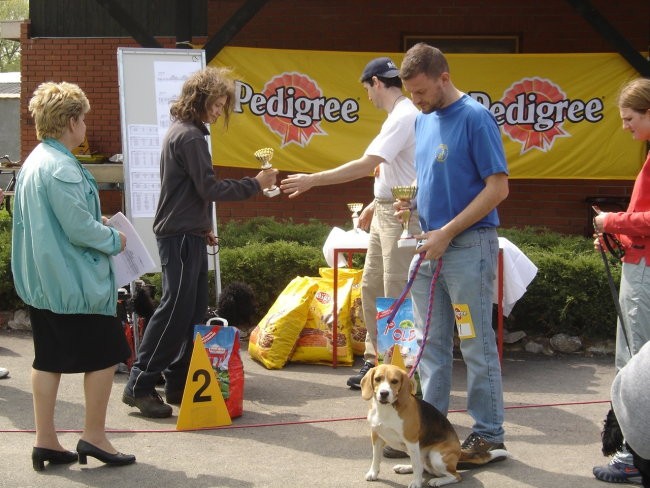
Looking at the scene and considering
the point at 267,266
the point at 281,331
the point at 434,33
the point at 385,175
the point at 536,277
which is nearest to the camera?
the point at 385,175

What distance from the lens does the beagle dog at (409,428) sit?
175 inches

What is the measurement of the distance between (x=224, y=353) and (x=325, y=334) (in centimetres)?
165

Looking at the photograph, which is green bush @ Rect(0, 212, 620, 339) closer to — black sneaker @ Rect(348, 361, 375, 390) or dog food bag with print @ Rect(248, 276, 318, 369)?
dog food bag with print @ Rect(248, 276, 318, 369)

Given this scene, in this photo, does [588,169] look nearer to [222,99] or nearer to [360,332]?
[360,332]

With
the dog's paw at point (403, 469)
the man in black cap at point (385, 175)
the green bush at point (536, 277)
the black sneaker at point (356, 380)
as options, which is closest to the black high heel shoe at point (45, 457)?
the dog's paw at point (403, 469)

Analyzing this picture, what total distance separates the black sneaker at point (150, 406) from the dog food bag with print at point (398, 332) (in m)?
1.37

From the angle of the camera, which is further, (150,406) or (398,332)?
(398,332)

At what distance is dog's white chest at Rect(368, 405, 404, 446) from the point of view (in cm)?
444

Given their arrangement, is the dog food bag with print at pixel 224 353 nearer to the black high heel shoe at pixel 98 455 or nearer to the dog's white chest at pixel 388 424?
the black high heel shoe at pixel 98 455

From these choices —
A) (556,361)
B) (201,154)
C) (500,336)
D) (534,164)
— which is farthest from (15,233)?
(534,164)

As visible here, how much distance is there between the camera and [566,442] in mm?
5270

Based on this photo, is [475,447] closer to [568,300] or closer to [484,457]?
[484,457]

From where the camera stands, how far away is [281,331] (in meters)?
7.04

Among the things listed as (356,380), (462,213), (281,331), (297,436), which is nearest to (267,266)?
(281,331)
